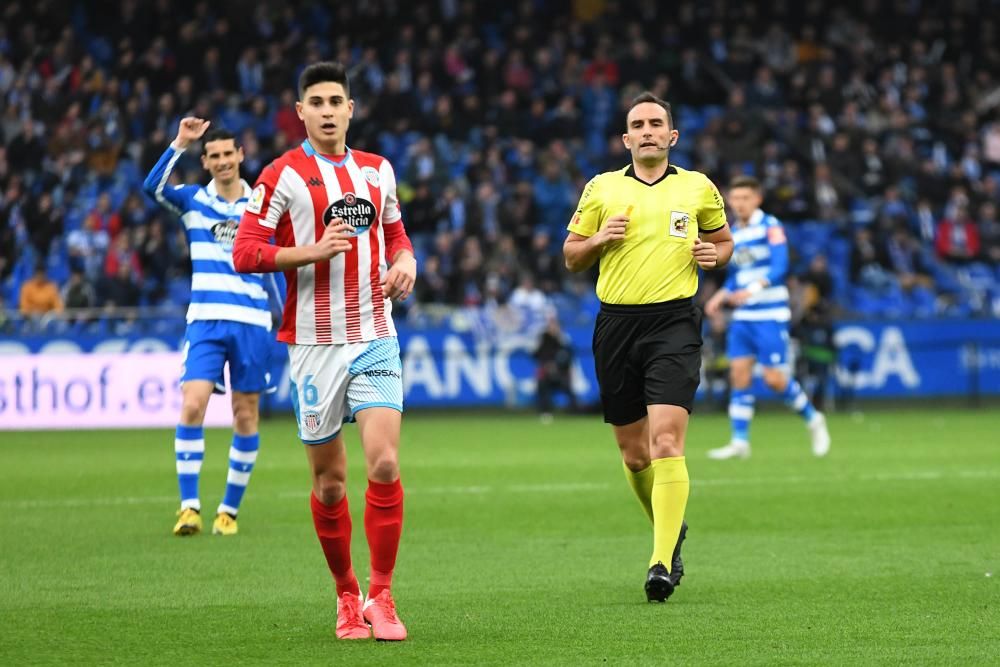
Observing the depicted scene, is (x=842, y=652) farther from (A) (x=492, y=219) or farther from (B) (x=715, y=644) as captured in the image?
(A) (x=492, y=219)

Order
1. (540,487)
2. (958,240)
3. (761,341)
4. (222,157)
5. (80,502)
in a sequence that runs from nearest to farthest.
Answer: (222,157) → (80,502) → (540,487) → (761,341) → (958,240)

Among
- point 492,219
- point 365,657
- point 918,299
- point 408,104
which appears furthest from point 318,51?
point 365,657

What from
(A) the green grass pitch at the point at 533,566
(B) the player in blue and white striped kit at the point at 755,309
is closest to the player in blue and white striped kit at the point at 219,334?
(A) the green grass pitch at the point at 533,566

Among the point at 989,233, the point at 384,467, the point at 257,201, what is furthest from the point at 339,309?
the point at 989,233

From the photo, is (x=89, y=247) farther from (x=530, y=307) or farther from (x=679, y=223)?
(x=679, y=223)

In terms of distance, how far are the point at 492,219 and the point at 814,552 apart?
1805 cm

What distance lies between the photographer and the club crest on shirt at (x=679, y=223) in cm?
784

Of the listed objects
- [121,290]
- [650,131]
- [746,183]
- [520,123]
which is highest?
[520,123]

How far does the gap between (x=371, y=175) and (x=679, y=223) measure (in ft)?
6.10

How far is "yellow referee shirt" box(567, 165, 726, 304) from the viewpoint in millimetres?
7836

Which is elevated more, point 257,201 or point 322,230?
point 257,201

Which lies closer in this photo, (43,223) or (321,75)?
(321,75)

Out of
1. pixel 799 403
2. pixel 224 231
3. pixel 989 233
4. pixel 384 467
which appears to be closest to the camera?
pixel 384 467

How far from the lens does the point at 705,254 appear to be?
7.69 m
